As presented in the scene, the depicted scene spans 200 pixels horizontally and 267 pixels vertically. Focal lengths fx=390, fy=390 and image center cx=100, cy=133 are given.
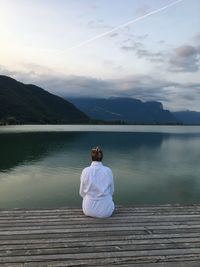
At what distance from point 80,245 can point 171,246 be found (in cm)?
178

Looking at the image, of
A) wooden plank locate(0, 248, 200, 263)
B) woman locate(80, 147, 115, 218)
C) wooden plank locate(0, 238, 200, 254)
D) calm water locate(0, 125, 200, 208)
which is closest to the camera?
wooden plank locate(0, 248, 200, 263)

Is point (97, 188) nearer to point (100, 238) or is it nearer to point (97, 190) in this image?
point (97, 190)

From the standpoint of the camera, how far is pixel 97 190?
9.36 meters

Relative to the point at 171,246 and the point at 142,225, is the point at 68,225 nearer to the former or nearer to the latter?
the point at 142,225

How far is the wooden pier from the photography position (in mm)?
6902

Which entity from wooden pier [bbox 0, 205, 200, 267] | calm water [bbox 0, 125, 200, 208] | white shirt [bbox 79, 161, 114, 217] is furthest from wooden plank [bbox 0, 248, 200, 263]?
calm water [bbox 0, 125, 200, 208]

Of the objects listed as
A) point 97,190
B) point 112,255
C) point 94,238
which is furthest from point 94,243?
point 97,190

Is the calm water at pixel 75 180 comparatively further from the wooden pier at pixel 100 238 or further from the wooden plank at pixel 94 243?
the wooden plank at pixel 94 243

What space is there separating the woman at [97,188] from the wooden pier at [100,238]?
23cm

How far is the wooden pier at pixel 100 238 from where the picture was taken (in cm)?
690

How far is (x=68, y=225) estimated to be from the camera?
888 centimetres

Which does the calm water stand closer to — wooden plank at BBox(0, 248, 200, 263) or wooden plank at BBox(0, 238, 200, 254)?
wooden plank at BBox(0, 238, 200, 254)

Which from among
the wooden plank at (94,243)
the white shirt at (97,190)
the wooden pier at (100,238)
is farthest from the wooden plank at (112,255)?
the white shirt at (97,190)

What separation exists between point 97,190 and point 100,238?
1578 millimetres
